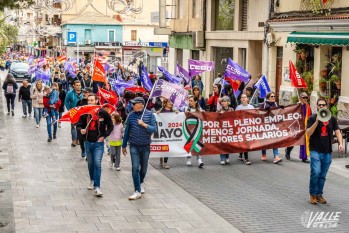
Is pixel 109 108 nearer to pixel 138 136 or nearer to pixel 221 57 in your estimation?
pixel 138 136

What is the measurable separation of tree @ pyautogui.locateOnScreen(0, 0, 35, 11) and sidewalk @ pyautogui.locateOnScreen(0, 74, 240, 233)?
10.9 feet

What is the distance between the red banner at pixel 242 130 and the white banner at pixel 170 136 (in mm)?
116

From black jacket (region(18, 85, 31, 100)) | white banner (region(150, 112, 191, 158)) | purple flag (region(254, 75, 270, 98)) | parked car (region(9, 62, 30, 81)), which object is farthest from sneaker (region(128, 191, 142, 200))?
parked car (region(9, 62, 30, 81))

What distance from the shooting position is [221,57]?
105 ft

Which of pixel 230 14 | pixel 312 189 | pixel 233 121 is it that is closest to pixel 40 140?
pixel 233 121

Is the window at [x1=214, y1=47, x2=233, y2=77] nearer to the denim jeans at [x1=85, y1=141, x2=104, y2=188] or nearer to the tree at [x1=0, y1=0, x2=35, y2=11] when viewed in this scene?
the tree at [x1=0, y1=0, x2=35, y2=11]

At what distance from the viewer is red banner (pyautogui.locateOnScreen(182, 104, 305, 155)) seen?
15.1 metres

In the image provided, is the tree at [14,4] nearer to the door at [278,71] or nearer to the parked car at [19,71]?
the door at [278,71]

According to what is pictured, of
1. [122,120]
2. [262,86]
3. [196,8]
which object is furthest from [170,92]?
[196,8]

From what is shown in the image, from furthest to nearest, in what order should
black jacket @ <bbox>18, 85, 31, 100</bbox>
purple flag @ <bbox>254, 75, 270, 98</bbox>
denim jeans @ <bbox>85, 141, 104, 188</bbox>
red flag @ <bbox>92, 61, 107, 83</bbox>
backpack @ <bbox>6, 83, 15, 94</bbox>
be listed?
backpack @ <bbox>6, 83, 15, 94</bbox> < black jacket @ <bbox>18, 85, 31, 100</bbox> < red flag @ <bbox>92, 61, 107, 83</bbox> < purple flag @ <bbox>254, 75, 270, 98</bbox> < denim jeans @ <bbox>85, 141, 104, 188</bbox>

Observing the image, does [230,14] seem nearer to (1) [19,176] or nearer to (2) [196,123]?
(2) [196,123]

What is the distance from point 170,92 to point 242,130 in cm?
270

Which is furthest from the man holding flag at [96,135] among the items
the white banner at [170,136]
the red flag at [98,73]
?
the red flag at [98,73]

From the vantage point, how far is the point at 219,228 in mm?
9797
